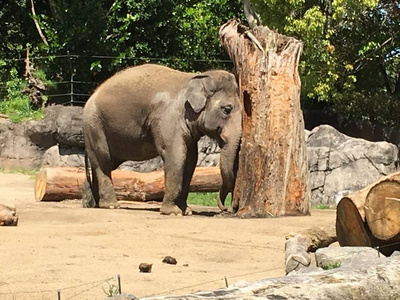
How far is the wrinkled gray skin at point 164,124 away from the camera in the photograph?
12.5 metres

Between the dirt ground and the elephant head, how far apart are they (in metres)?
0.98

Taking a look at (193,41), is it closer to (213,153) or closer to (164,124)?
(213,153)

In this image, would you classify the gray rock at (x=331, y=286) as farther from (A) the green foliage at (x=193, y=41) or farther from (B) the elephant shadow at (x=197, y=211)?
(A) the green foliage at (x=193, y=41)

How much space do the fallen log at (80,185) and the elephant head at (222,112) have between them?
1961mm

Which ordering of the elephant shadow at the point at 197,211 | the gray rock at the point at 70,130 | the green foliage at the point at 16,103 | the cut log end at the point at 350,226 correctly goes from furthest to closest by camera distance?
the green foliage at the point at 16,103 → the gray rock at the point at 70,130 → the elephant shadow at the point at 197,211 → the cut log end at the point at 350,226

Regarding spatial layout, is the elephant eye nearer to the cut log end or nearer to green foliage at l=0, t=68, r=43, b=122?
the cut log end

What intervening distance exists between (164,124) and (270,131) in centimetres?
160

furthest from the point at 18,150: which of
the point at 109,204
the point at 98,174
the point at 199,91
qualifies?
the point at 199,91

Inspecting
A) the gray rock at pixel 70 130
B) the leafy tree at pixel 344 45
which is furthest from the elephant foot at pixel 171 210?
the leafy tree at pixel 344 45

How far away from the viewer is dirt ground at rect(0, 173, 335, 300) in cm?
671

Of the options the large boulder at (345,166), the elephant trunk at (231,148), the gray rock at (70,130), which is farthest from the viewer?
the gray rock at (70,130)

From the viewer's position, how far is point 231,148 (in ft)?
40.1

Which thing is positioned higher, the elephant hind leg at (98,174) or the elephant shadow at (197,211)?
the elephant hind leg at (98,174)

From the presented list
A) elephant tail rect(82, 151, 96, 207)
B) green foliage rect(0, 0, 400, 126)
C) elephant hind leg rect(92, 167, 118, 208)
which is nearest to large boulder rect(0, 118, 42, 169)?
green foliage rect(0, 0, 400, 126)
